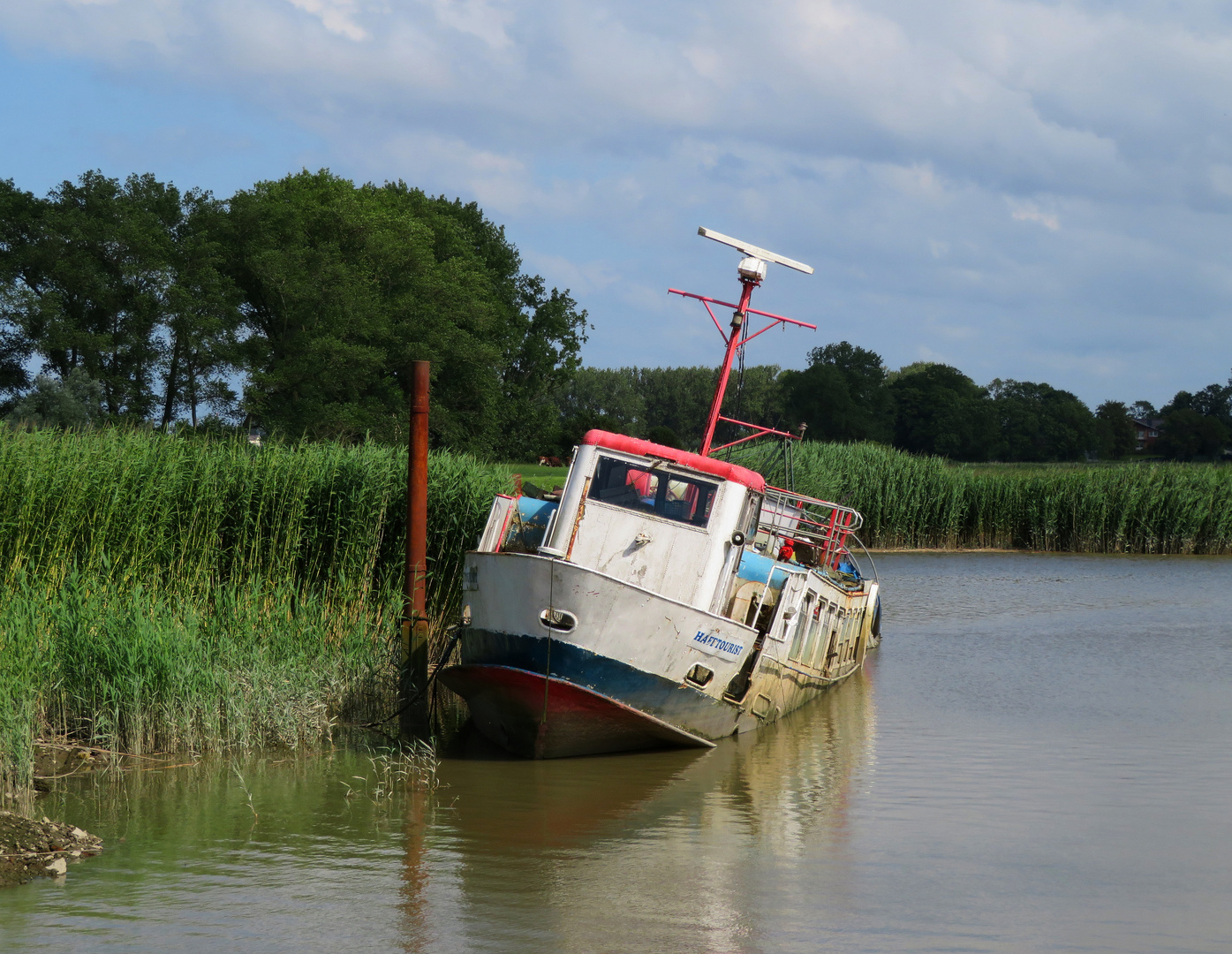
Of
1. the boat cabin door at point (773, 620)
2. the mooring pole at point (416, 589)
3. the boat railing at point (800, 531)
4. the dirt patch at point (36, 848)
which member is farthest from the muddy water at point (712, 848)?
the boat railing at point (800, 531)

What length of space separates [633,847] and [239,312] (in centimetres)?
4423

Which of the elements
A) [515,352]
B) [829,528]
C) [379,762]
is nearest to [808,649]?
[829,528]

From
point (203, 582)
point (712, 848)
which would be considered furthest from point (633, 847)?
point (203, 582)

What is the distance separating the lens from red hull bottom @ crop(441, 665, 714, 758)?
12.2m

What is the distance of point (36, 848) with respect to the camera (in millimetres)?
8609

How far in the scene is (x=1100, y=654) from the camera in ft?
69.9

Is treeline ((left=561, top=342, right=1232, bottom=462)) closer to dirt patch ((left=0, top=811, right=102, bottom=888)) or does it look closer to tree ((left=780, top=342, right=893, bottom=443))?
tree ((left=780, top=342, right=893, bottom=443))

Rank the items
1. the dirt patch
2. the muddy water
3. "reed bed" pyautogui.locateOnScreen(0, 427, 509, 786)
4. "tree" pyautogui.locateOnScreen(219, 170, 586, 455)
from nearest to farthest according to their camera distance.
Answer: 1. the muddy water
2. the dirt patch
3. "reed bed" pyautogui.locateOnScreen(0, 427, 509, 786)
4. "tree" pyautogui.locateOnScreen(219, 170, 586, 455)

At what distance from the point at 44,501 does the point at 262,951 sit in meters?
7.67

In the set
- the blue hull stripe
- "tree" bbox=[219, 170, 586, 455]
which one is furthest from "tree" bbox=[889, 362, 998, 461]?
the blue hull stripe

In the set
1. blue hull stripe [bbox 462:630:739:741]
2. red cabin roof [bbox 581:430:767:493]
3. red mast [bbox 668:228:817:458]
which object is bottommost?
blue hull stripe [bbox 462:630:739:741]

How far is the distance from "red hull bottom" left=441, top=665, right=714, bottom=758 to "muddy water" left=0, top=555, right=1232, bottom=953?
22 cm

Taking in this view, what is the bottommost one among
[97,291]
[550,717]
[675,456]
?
[550,717]

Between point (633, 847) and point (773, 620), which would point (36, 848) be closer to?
point (633, 847)
